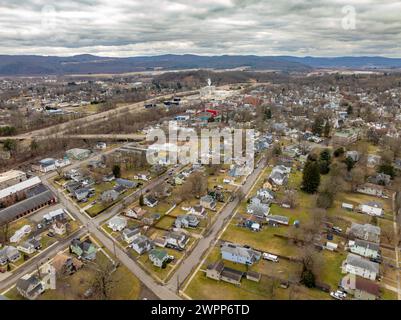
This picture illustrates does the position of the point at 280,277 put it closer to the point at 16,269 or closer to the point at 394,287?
the point at 394,287

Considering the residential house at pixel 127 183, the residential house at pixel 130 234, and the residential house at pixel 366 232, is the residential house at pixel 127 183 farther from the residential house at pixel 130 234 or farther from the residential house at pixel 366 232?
the residential house at pixel 366 232

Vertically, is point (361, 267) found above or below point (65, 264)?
below

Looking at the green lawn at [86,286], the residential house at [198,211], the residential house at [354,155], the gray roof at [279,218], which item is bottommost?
the green lawn at [86,286]

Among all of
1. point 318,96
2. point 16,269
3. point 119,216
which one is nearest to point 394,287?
point 119,216

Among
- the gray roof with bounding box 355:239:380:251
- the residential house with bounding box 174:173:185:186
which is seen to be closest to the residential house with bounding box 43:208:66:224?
the residential house with bounding box 174:173:185:186

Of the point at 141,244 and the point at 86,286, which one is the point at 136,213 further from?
the point at 86,286

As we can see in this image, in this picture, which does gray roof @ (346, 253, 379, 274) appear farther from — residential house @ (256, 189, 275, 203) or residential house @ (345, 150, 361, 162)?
residential house @ (345, 150, 361, 162)

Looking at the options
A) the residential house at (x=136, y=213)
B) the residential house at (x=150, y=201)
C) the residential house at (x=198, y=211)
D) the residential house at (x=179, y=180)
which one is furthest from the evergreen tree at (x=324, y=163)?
the residential house at (x=136, y=213)

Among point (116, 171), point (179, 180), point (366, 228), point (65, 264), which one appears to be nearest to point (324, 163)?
point (366, 228)
